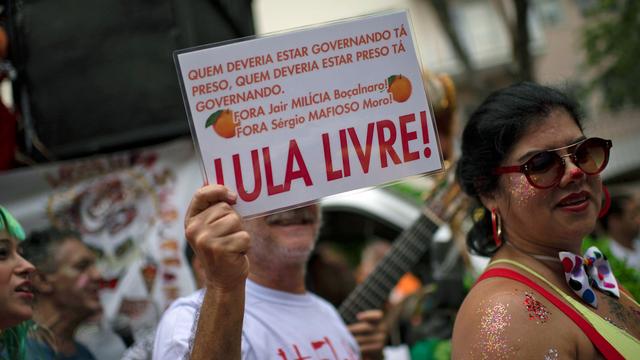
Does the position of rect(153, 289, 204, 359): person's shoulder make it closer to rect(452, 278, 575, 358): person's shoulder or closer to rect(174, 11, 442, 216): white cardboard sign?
rect(174, 11, 442, 216): white cardboard sign

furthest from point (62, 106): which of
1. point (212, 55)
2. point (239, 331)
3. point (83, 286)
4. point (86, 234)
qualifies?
point (239, 331)

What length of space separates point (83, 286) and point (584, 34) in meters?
9.75

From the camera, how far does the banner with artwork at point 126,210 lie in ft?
11.8

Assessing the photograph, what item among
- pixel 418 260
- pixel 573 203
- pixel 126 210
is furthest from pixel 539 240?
pixel 126 210

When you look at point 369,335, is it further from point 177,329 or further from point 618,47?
point 618,47

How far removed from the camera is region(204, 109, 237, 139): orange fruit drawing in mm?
1827

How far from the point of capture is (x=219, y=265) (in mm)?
1705

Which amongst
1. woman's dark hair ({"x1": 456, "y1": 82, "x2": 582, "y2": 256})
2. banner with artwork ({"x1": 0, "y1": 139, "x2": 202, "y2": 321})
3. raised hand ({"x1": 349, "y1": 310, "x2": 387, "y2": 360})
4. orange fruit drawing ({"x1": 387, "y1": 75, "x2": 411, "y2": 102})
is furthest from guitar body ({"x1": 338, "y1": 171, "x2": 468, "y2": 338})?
orange fruit drawing ({"x1": 387, "y1": 75, "x2": 411, "y2": 102})

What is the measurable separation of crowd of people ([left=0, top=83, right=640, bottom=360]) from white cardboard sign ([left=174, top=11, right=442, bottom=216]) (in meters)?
0.14

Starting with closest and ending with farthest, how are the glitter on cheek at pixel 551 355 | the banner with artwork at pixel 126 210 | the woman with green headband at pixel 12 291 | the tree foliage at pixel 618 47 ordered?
the glitter on cheek at pixel 551 355 → the woman with green headband at pixel 12 291 → the banner with artwork at pixel 126 210 → the tree foliage at pixel 618 47

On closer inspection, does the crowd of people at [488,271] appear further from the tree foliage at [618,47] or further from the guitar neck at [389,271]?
the tree foliage at [618,47]

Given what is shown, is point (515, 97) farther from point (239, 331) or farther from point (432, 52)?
point (432, 52)

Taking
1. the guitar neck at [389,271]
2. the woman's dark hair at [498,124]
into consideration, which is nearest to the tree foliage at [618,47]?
the guitar neck at [389,271]

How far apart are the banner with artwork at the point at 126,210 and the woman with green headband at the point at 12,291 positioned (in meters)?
1.44
